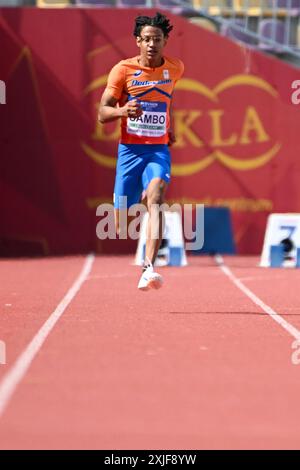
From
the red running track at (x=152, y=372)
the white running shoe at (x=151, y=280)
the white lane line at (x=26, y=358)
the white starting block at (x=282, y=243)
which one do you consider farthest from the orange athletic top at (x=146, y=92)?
the white starting block at (x=282, y=243)

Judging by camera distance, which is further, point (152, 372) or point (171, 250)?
point (171, 250)

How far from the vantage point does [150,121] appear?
10102 mm

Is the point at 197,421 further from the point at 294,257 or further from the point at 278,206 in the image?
the point at 278,206

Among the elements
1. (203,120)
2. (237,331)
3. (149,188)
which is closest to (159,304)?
(149,188)

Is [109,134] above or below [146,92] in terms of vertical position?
below

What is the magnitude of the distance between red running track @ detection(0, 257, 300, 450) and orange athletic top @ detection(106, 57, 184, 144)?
1546mm

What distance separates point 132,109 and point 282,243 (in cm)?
718

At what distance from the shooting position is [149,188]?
1010 centimetres

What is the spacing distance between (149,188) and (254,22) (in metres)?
9.86

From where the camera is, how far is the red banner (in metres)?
18.3

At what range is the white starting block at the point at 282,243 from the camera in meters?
16.1

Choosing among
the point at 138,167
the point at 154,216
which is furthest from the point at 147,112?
the point at 154,216

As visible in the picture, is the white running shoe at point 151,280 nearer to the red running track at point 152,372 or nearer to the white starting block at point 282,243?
the red running track at point 152,372

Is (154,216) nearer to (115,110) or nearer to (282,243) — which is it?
(115,110)
